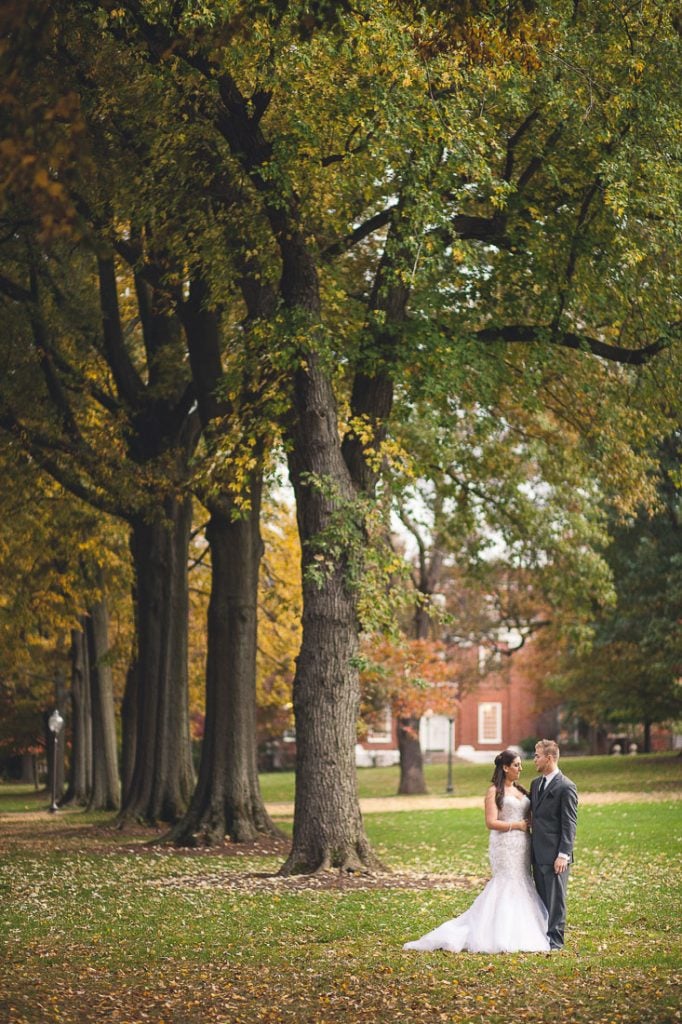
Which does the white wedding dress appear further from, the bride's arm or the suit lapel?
the suit lapel

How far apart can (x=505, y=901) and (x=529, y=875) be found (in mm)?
302

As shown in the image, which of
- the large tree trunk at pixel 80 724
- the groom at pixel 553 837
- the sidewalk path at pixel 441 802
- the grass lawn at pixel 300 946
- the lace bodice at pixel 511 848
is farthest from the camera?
the large tree trunk at pixel 80 724

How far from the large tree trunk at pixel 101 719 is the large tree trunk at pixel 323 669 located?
17.3 m

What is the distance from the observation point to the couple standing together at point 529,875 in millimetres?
10742

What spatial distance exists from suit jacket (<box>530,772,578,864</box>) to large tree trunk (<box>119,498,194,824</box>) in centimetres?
1432

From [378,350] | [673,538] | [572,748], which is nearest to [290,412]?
[378,350]

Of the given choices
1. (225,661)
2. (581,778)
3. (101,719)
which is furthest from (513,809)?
(581,778)

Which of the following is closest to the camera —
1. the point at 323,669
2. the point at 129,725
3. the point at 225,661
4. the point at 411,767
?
the point at 323,669

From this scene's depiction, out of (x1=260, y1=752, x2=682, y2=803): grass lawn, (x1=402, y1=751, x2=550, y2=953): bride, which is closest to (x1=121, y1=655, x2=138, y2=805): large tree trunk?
(x1=260, y1=752, x2=682, y2=803): grass lawn

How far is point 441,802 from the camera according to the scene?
3775cm

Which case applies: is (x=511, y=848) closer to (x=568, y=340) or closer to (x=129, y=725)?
(x=568, y=340)

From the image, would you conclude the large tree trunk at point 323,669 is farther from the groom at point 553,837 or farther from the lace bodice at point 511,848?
the groom at point 553,837

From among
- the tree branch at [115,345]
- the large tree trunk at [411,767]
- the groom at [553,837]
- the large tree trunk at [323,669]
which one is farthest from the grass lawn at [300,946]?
the large tree trunk at [411,767]

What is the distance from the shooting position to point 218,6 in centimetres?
1307
